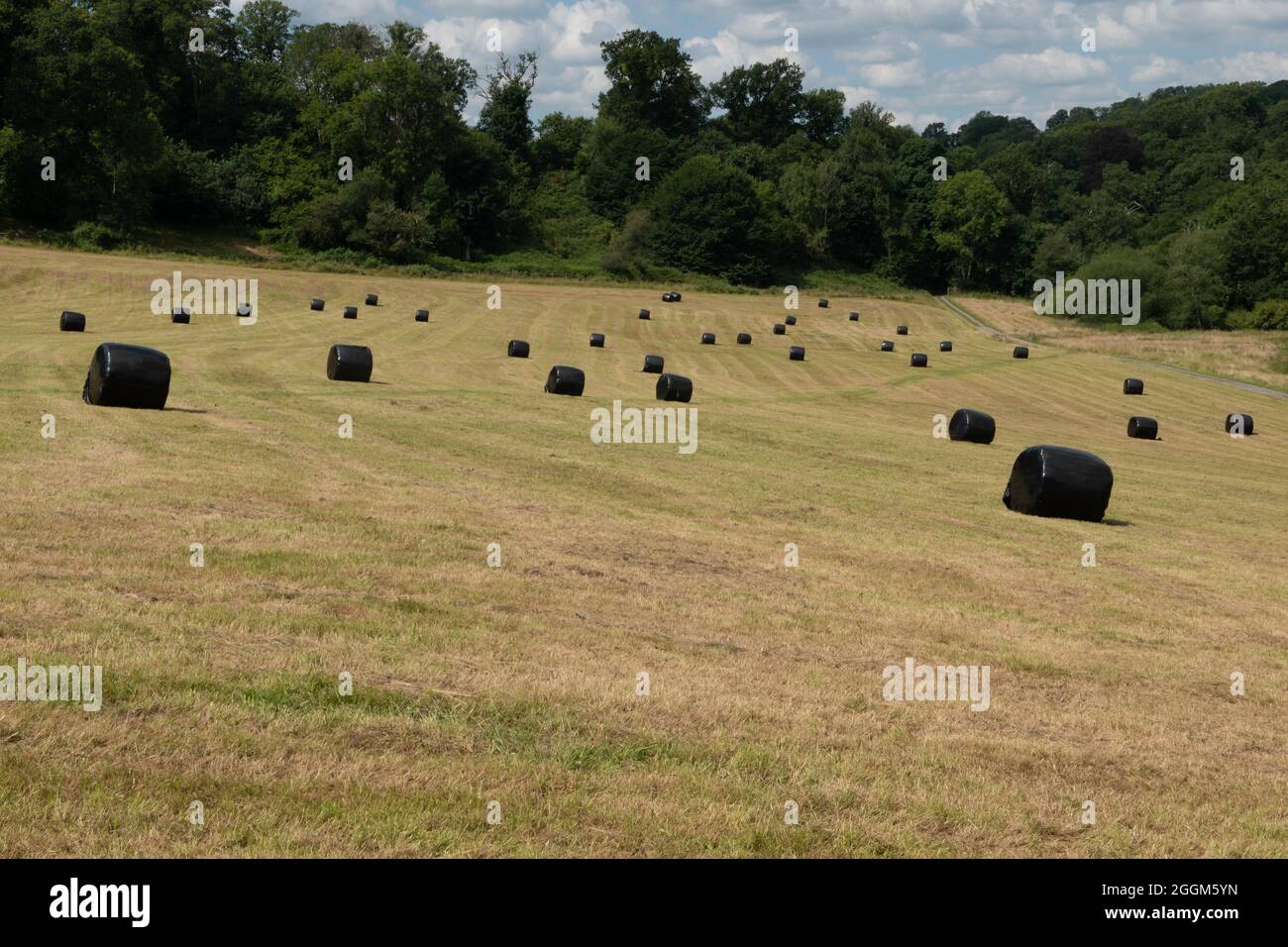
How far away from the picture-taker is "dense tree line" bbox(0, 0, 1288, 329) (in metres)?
86.1

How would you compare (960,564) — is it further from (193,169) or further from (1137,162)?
(1137,162)

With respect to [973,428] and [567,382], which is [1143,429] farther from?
[567,382]

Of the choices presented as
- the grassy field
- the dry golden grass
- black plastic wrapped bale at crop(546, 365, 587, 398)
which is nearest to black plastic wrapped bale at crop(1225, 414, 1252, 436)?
the dry golden grass

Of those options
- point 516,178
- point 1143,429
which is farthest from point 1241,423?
point 516,178

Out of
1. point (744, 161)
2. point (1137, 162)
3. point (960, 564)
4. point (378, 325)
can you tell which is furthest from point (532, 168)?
point (960, 564)

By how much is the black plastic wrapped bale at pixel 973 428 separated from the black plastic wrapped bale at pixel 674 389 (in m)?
7.49

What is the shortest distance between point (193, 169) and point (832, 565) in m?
96.3

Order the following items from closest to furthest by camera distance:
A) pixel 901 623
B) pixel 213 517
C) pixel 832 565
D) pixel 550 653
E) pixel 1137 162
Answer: pixel 550 653
pixel 901 623
pixel 213 517
pixel 832 565
pixel 1137 162

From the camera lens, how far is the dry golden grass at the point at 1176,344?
66125 millimetres

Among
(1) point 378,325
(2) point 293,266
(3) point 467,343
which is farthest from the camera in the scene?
(2) point 293,266

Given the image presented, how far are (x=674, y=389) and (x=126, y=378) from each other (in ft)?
53.7

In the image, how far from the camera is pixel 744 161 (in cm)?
14600

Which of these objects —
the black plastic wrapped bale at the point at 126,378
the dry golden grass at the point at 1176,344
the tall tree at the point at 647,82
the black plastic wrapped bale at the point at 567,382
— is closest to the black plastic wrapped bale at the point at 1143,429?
the black plastic wrapped bale at the point at 567,382

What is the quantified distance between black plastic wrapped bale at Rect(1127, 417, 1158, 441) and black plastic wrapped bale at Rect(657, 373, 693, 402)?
15.3 m
